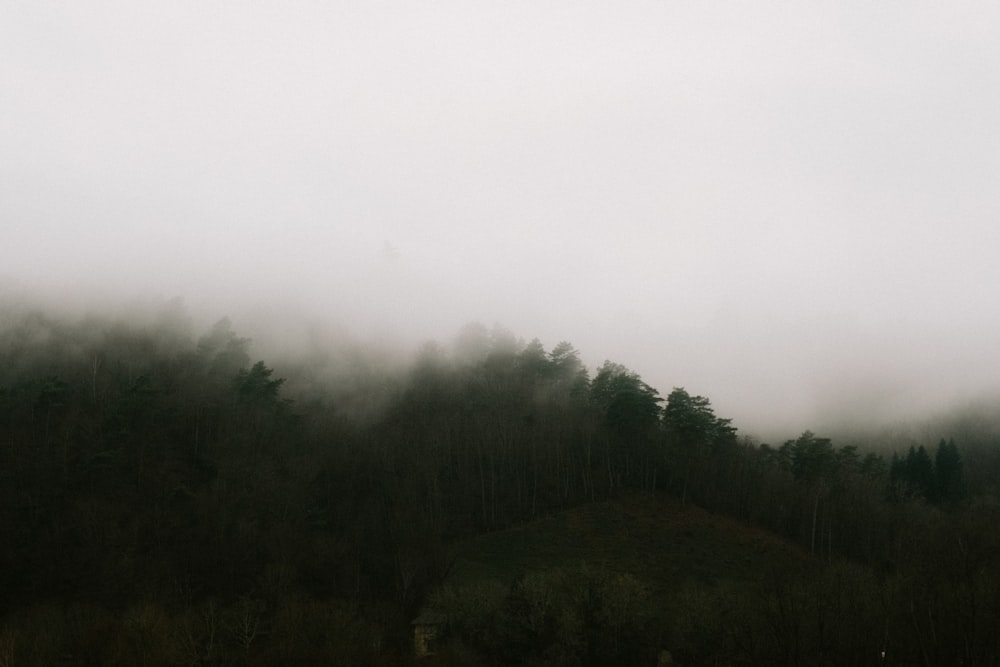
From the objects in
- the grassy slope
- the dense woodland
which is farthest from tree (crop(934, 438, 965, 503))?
the grassy slope

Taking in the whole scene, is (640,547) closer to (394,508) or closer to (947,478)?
(394,508)

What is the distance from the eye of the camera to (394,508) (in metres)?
92.4

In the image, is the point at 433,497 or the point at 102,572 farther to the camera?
the point at 433,497

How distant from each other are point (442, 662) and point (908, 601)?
103ft

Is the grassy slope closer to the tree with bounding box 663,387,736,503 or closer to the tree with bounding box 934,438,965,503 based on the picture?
the tree with bounding box 663,387,736,503

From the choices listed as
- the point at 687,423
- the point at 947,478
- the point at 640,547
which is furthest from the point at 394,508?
the point at 947,478

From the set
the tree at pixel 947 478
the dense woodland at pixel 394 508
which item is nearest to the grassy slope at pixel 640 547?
the dense woodland at pixel 394 508

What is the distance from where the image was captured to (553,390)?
4828 inches

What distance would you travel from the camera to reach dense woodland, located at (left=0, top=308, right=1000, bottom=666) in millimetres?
45312

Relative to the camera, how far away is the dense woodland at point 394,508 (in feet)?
149

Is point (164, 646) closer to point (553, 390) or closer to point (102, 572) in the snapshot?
point (102, 572)

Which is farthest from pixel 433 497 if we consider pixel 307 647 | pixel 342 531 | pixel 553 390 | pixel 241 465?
pixel 307 647

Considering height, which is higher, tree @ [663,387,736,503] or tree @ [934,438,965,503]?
tree @ [663,387,736,503]

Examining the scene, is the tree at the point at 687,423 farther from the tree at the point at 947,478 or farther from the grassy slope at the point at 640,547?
the tree at the point at 947,478
